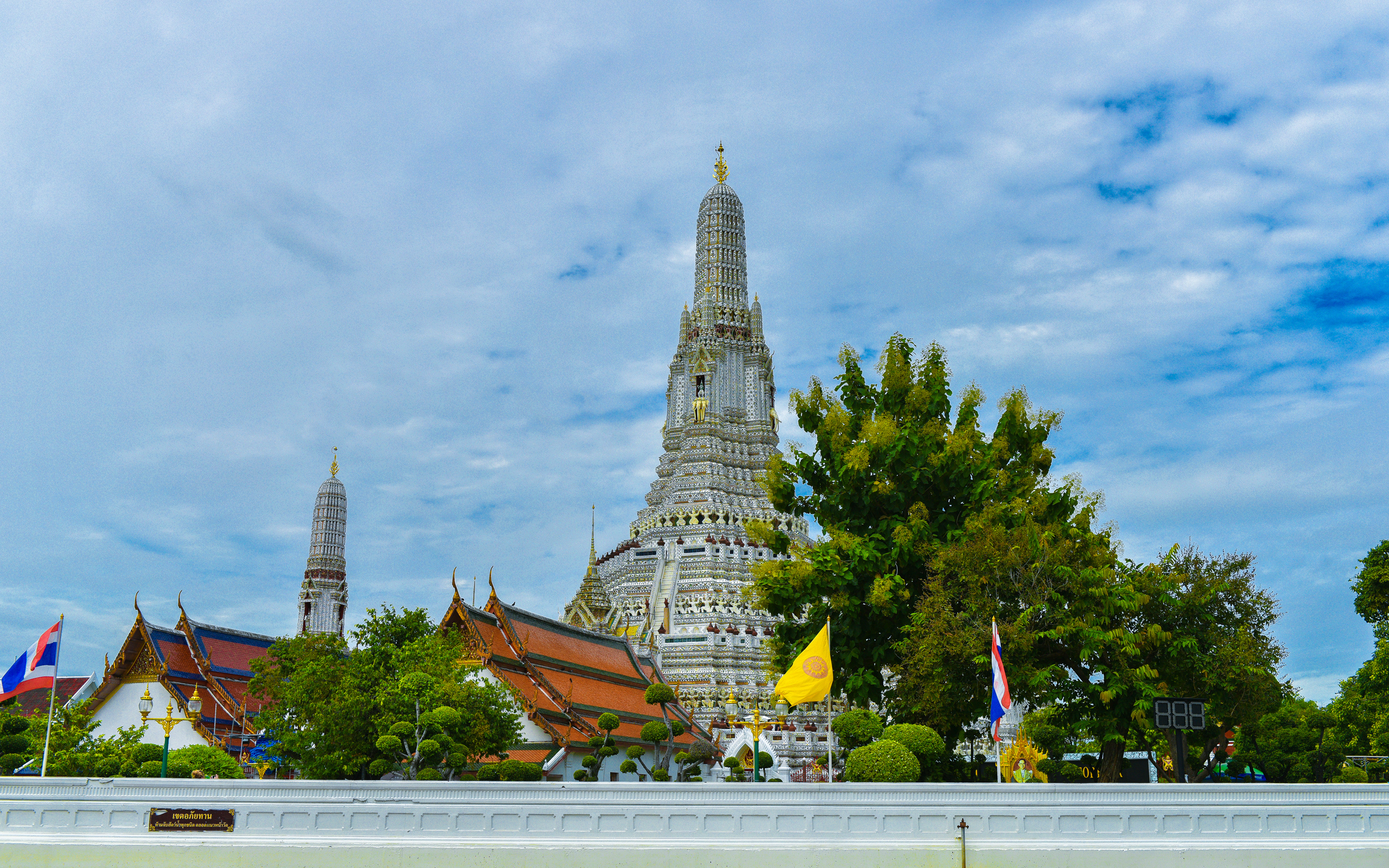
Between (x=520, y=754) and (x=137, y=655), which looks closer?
(x=520, y=754)

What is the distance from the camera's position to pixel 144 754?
23.4 m

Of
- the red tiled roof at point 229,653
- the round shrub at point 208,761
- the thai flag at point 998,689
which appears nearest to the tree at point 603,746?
the round shrub at point 208,761

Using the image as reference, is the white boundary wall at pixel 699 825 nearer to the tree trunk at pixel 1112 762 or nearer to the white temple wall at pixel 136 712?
the tree trunk at pixel 1112 762

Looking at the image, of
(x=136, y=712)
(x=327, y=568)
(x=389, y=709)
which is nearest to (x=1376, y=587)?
(x=389, y=709)

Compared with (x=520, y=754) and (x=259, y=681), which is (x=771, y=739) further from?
(x=259, y=681)

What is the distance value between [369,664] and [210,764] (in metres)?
4.12

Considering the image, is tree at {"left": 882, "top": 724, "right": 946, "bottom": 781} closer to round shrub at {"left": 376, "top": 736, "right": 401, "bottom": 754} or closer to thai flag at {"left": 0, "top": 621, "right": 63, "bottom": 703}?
round shrub at {"left": 376, "top": 736, "right": 401, "bottom": 754}

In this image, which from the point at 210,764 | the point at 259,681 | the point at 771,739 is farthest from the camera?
the point at 771,739

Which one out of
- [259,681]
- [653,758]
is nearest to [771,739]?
[653,758]

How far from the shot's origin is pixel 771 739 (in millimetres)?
44281

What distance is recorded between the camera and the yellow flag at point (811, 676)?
Result: 20.4 metres

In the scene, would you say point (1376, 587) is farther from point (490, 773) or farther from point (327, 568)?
point (327, 568)

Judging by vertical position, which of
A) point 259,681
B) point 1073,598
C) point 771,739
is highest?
point 1073,598

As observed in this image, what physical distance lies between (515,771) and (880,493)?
37.0ft
